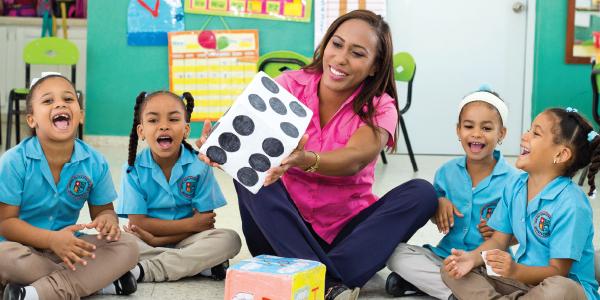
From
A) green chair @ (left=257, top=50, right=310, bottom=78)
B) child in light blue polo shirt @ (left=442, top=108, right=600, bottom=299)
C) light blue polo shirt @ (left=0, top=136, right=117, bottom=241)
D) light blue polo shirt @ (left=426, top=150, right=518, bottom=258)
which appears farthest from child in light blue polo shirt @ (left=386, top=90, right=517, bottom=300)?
green chair @ (left=257, top=50, right=310, bottom=78)

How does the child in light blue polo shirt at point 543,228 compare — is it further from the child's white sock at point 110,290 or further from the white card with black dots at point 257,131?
the child's white sock at point 110,290

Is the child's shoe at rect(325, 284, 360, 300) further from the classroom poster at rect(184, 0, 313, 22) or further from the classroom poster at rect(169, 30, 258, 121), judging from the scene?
the classroom poster at rect(184, 0, 313, 22)

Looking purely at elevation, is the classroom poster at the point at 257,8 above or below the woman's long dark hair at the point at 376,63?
above

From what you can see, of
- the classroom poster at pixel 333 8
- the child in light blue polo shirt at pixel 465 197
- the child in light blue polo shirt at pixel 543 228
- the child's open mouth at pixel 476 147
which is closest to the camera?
the child in light blue polo shirt at pixel 543 228

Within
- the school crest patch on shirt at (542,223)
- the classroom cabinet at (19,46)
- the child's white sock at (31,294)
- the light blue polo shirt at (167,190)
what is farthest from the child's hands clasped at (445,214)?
the classroom cabinet at (19,46)

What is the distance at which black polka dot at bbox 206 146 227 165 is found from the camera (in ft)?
5.69

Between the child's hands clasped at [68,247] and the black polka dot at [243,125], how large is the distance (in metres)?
0.46

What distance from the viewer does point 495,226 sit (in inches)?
75.4

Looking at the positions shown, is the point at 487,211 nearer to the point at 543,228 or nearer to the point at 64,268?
the point at 543,228

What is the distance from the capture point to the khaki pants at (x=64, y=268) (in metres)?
1.81

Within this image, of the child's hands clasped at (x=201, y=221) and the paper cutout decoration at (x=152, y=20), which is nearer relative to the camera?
the child's hands clasped at (x=201, y=221)

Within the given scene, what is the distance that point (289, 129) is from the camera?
5.56ft

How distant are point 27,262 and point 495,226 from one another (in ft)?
3.50

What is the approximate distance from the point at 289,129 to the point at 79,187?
60 cm
